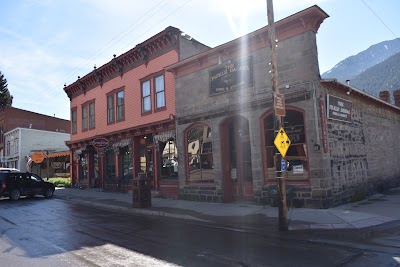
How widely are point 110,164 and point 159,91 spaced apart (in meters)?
7.71

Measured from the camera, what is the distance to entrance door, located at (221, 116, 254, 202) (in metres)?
13.9

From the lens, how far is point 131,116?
66.7 feet

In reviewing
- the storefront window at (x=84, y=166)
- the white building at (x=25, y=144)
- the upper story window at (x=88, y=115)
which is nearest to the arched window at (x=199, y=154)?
the upper story window at (x=88, y=115)

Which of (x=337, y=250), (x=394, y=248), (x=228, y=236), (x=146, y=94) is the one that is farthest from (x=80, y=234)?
(x=146, y=94)

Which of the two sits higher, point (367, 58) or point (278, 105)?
point (367, 58)

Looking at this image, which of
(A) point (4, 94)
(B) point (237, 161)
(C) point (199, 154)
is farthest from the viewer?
(A) point (4, 94)

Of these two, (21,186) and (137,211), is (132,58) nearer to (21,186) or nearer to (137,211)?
(21,186)

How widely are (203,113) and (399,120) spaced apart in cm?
1264

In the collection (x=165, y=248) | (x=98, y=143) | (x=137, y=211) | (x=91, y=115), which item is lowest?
(x=165, y=248)

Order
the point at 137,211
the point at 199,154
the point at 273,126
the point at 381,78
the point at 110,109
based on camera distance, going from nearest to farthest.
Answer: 1. the point at 273,126
2. the point at 137,211
3. the point at 199,154
4. the point at 110,109
5. the point at 381,78

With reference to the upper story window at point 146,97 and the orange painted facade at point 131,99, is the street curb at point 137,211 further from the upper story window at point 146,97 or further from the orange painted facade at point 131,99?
the upper story window at point 146,97

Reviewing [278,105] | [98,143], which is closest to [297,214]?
[278,105]

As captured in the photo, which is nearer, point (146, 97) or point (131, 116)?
point (146, 97)

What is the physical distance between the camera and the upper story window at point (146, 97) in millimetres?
19142
